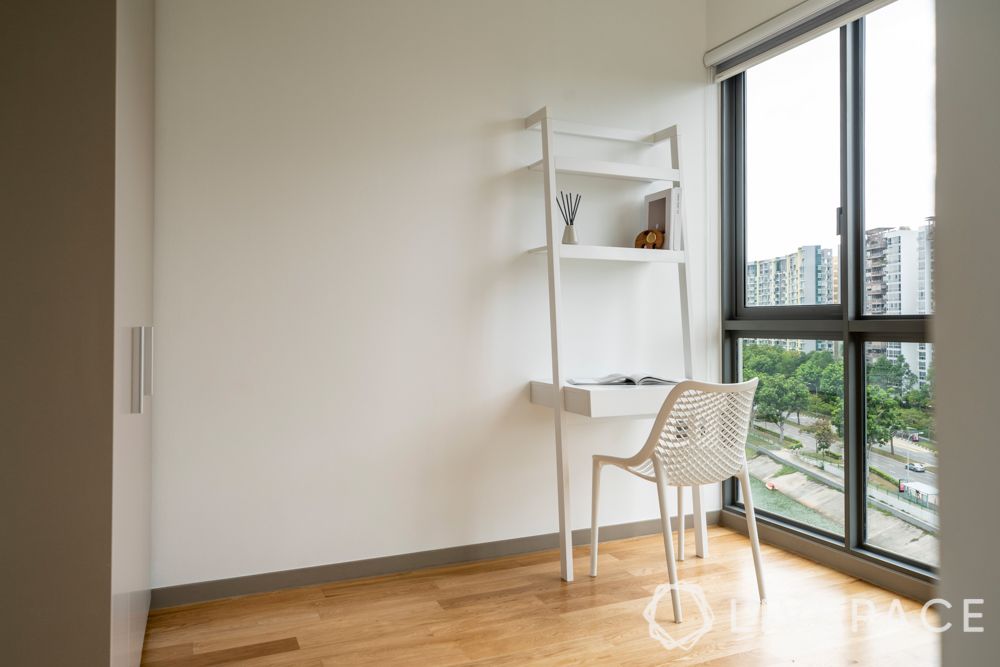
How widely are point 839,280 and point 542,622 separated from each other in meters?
1.84

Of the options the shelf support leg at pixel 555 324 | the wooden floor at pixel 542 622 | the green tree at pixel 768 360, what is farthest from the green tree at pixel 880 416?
the shelf support leg at pixel 555 324

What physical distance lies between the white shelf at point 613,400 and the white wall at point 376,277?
0.35 meters

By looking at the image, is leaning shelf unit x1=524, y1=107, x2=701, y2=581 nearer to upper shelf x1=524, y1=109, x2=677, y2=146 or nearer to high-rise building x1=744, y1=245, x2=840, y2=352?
upper shelf x1=524, y1=109, x2=677, y2=146

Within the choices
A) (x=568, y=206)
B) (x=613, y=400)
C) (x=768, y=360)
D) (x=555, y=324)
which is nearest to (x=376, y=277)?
(x=555, y=324)

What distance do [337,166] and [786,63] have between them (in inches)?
84.6

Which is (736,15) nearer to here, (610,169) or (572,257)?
(610,169)

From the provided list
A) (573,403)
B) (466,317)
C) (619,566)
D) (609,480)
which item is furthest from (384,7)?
(619,566)

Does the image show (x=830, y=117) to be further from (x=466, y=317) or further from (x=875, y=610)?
(x=875, y=610)

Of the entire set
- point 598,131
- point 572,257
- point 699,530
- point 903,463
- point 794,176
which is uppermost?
point 598,131

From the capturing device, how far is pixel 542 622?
2291 millimetres

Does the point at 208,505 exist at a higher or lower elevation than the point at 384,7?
lower

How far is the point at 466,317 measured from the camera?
116 inches

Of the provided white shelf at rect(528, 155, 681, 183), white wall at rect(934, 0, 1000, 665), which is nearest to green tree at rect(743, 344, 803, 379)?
white shelf at rect(528, 155, 681, 183)

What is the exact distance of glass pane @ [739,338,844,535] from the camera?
2881mm
